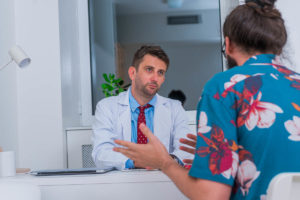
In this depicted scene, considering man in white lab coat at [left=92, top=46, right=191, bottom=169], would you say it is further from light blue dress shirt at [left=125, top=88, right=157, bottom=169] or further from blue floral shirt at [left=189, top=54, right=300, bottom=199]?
blue floral shirt at [left=189, top=54, right=300, bottom=199]

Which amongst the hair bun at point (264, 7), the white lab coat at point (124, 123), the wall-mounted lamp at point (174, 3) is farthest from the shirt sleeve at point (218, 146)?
the wall-mounted lamp at point (174, 3)

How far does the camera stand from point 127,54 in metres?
4.02

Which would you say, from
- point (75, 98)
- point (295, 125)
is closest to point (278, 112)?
point (295, 125)

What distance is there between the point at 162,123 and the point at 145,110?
0.45 ft

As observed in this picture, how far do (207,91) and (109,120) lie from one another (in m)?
1.43

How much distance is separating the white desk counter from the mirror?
181 centimetres

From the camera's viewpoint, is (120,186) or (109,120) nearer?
(120,186)

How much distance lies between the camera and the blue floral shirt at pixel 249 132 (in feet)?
2.54

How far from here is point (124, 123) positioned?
224 cm

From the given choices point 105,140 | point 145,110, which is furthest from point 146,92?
point 105,140

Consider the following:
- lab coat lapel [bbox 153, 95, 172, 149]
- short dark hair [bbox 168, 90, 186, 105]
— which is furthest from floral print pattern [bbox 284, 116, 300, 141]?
short dark hair [bbox 168, 90, 186, 105]

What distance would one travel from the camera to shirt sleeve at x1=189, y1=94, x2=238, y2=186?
78 centimetres

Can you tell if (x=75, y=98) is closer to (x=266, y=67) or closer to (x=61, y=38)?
(x=61, y=38)

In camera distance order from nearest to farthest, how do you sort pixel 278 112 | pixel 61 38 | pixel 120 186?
1. pixel 278 112
2. pixel 120 186
3. pixel 61 38
